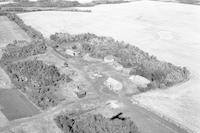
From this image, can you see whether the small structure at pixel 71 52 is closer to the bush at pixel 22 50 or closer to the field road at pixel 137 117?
the bush at pixel 22 50

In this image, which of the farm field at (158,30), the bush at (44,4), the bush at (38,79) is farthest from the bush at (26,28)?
the bush at (38,79)

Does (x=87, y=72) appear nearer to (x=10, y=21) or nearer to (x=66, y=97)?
(x=66, y=97)

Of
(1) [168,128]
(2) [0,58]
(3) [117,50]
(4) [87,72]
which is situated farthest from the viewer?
(3) [117,50]

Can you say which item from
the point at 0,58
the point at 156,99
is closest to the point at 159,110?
the point at 156,99

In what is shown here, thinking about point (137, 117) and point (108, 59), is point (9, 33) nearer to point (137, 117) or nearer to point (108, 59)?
point (108, 59)

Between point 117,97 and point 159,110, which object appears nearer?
point 159,110

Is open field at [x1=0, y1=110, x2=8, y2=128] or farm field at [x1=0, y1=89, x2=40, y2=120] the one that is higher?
open field at [x1=0, y1=110, x2=8, y2=128]

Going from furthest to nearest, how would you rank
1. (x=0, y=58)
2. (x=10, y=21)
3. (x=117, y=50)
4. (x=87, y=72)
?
(x=10, y=21) → (x=117, y=50) → (x=0, y=58) → (x=87, y=72)

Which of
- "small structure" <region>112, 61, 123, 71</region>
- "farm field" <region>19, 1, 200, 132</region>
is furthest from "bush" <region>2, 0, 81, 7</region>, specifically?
"small structure" <region>112, 61, 123, 71</region>

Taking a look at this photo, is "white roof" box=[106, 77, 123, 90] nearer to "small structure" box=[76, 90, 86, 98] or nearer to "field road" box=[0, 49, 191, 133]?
"field road" box=[0, 49, 191, 133]
